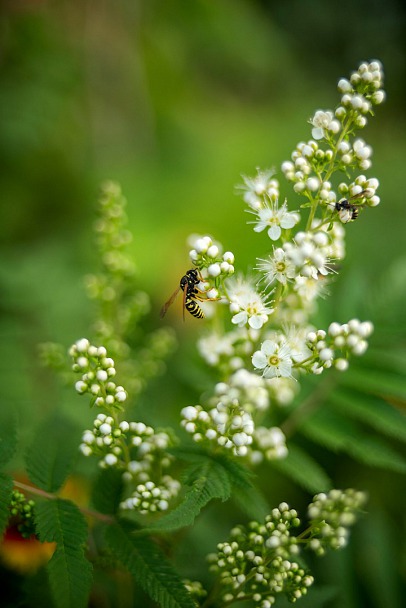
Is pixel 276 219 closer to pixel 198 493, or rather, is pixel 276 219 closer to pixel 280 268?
pixel 280 268

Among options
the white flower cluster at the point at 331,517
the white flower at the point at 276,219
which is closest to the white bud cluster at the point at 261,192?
the white flower at the point at 276,219

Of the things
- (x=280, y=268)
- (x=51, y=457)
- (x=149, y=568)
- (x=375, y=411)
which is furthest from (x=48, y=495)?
(x=375, y=411)

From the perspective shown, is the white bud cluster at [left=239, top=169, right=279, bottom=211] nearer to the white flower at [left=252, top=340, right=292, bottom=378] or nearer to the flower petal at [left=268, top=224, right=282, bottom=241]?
the flower petal at [left=268, top=224, right=282, bottom=241]

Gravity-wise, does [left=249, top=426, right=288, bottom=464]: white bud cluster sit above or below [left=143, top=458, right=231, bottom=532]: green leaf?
above

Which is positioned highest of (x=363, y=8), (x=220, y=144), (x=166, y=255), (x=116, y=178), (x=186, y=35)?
(x=363, y=8)

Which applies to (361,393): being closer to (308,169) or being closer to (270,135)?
(308,169)

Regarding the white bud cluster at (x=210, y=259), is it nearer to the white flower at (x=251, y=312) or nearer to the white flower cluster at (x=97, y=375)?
the white flower at (x=251, y=312)

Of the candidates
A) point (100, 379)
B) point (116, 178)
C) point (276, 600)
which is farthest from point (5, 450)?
point (116, 178)

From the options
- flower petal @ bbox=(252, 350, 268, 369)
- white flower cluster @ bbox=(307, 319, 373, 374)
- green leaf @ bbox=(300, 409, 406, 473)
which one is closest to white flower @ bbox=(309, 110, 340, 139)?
white flower cluster @ bbox=(307, 319, 373, 374)
